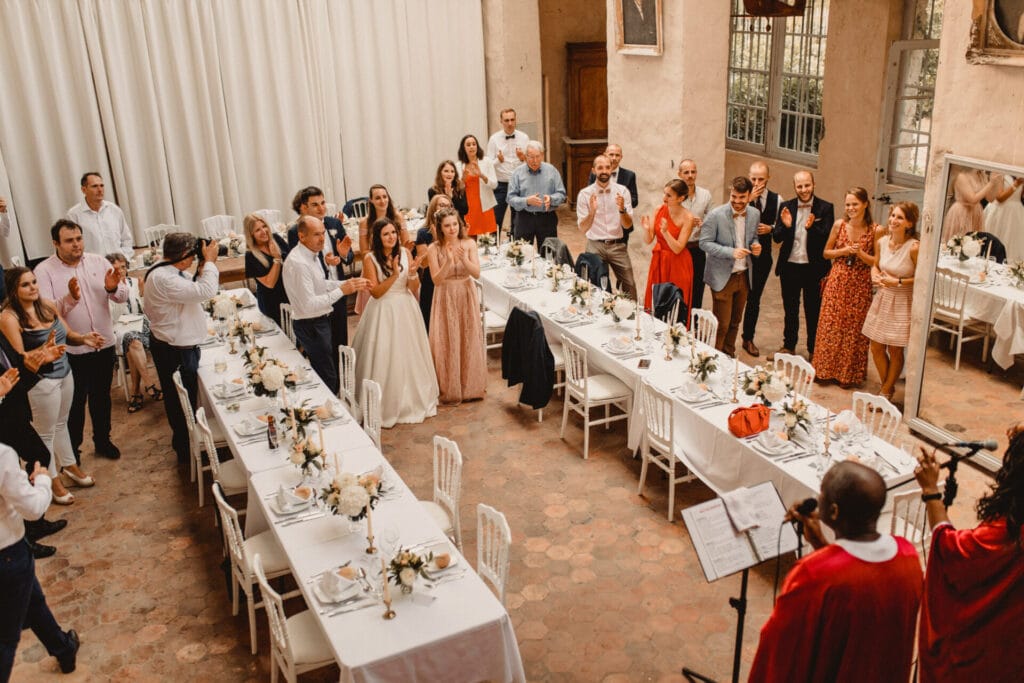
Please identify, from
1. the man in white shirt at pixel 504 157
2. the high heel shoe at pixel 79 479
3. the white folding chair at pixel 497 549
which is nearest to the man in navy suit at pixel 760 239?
the man in white shirt at pixel 504 157

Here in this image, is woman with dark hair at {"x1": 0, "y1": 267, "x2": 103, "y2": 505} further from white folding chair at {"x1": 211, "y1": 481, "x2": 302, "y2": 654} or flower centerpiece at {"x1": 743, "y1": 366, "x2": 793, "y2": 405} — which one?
flower centerpiece at {"x1": 743, "y1": 366, "x2": 793, "y2": 405}

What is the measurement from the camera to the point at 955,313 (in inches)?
260

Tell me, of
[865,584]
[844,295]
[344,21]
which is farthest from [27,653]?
[344,21]

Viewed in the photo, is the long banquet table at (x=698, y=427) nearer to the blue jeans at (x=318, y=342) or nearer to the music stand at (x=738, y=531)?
the music stand at (x=738, y=531)

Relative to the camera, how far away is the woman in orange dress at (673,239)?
7.96m

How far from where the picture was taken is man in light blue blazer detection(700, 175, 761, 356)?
788cm

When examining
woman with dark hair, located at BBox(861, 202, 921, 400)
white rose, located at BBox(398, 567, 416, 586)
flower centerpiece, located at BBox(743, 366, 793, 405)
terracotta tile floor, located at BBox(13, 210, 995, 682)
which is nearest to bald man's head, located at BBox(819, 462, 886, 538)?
white rose, located at BBox(398, 567, 416, 586)

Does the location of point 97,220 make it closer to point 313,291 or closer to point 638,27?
point 313,291

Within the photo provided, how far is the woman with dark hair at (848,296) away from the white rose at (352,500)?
473 cm

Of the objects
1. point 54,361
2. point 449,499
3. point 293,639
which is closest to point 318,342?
point 54,361

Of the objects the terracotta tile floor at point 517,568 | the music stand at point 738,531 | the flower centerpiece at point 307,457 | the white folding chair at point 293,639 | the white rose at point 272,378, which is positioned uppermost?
the music stand at point 738,531

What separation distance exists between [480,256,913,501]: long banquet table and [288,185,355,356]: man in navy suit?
1534 mm

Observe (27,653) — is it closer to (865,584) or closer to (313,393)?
(313,393)

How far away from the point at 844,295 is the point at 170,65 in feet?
27.0
